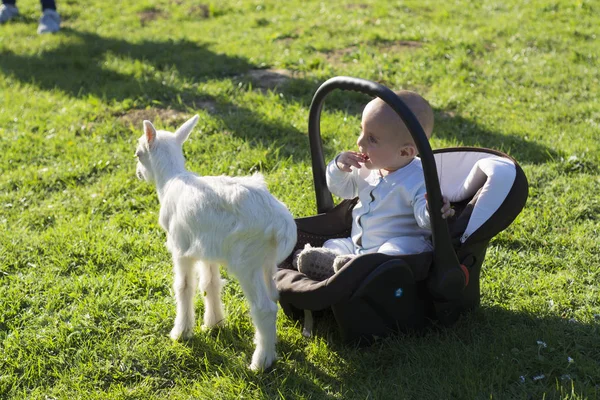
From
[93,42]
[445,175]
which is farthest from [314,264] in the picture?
[93,42]

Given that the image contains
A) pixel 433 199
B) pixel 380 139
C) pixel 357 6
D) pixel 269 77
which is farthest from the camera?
pixel 357 6

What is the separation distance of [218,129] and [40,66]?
357 cm

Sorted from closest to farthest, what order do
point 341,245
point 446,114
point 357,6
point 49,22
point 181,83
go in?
point 341,245 < point 446,114 < point 181,83 < point 49,22 < point 357,6

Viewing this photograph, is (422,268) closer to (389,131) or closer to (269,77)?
(389,131)

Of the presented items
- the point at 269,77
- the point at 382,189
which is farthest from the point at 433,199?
the point at 269,77

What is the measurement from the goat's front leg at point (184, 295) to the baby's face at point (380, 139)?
110 centimetres

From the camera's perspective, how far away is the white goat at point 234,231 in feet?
10.1

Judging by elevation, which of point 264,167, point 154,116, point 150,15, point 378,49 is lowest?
point 264,167

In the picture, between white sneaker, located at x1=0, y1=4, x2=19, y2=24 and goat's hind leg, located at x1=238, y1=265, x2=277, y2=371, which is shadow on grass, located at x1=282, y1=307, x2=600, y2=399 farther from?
white sneaker, located at x1=0, y1=4, x2=19, y2=24

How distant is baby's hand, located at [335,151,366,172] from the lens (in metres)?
3.64

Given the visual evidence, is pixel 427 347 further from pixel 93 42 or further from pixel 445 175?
pixel 93 42

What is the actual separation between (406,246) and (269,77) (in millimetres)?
4667

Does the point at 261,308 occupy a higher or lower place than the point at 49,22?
lower

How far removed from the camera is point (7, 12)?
10867 millimetres
